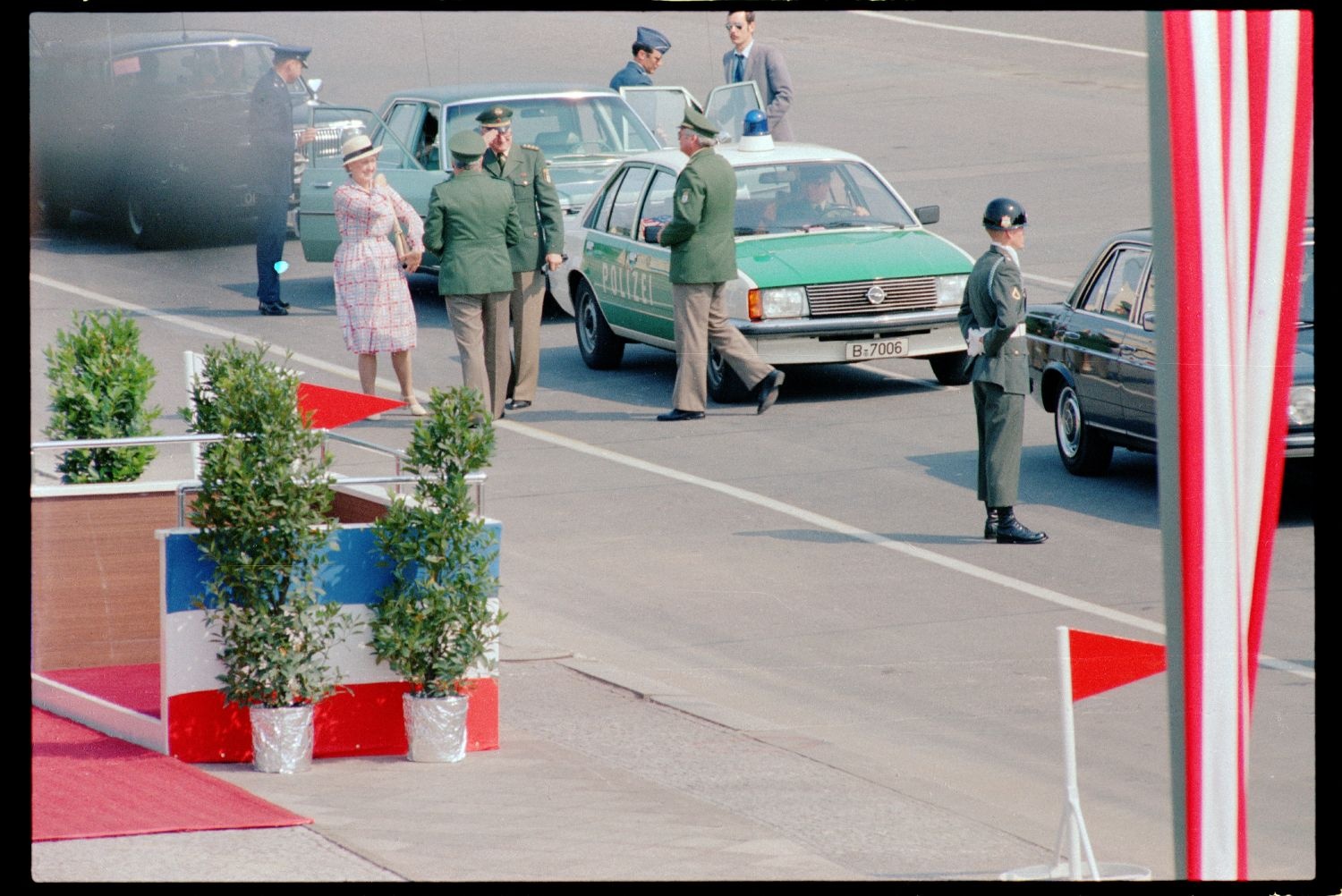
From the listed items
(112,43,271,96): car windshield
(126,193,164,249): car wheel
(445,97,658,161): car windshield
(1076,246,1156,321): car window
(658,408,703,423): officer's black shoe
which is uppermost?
(112,43,271,96): car windshield

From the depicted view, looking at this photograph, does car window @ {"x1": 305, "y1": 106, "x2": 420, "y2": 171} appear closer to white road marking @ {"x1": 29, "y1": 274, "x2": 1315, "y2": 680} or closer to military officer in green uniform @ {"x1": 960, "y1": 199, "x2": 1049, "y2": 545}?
white road marking @ {"x1": 29, "y1": 274, "x2": 1315, "y2": 680}

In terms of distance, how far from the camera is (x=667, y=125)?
1797cm

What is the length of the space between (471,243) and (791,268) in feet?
7.32

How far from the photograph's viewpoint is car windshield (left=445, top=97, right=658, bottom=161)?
1636cm

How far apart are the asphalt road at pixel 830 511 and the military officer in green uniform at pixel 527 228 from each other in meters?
0.55

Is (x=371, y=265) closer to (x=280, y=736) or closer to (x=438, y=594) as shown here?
(x=438, y=594)

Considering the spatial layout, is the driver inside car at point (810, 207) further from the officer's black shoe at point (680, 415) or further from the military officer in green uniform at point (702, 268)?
the officer's black shoe at point (680, 415)

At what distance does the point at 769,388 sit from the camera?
43.9 feet

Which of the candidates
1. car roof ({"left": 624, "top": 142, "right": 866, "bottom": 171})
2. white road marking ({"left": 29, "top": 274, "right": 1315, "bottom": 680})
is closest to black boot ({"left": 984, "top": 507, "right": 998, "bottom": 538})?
white road marking ({"left": 29, "top": 274, "right": 1315, "bottom": 680})

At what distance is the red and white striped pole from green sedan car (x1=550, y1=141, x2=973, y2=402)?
8631mm

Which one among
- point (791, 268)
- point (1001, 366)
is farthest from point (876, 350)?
point (1001, 366)

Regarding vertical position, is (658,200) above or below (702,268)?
above

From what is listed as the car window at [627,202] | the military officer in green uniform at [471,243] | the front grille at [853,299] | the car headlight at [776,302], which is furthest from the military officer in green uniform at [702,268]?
the car window at [627,202]

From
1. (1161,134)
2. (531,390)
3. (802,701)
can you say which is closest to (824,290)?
(531,390)
